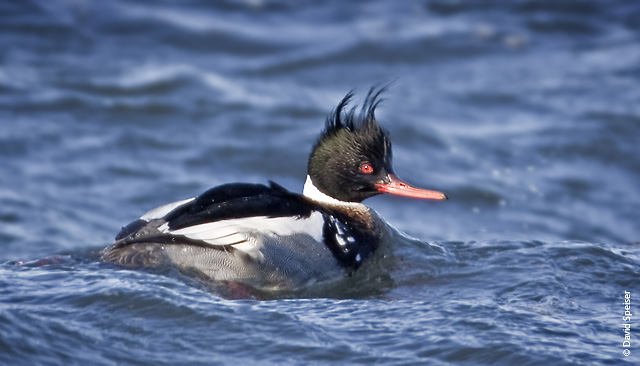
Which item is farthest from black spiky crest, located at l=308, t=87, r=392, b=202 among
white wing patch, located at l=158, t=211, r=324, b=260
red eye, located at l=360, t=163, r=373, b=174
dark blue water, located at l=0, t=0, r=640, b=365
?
white wing patch, located at l=158, t=211, r=324, b=260

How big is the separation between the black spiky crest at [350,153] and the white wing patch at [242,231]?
0.84m

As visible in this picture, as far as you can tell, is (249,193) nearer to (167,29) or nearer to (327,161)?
(327,161)

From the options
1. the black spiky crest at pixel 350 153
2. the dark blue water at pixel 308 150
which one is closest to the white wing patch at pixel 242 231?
the dark blue water at pixel 308 150

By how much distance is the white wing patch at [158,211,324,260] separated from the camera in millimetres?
5926

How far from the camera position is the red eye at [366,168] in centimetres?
672

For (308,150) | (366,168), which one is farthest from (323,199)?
(308,150)

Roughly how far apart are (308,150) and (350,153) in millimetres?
4055

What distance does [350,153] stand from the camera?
6707mm

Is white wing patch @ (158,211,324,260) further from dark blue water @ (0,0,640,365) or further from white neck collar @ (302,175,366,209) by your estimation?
white neck collar @ (302,175,366,209)

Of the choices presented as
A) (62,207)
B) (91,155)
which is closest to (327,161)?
(62,207)

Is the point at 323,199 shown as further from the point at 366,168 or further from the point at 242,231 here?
the point at 242,231

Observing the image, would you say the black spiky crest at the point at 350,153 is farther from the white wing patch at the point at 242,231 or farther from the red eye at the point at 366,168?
the white wing patch at the point at 242,231

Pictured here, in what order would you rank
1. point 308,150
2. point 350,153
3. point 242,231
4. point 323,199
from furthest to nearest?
point 308,150, point 323,199, point 350,153, point 242,231

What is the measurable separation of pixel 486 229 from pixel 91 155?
4451mm
